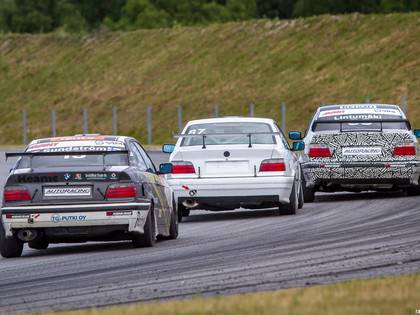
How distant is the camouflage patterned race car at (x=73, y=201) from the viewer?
1162cm

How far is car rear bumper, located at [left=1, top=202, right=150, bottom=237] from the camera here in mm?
A: 11594

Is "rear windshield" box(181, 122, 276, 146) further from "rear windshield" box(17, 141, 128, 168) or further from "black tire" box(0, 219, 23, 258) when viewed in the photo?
"black tire" box(0, 219, 23, 258)

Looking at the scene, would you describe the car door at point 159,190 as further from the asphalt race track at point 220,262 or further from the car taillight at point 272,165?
the car taillight at point 272,165

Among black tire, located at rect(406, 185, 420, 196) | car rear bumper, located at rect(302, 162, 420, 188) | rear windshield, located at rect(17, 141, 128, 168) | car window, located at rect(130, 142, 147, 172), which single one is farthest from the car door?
black tire, located at rect(406, 185, 420, 196)

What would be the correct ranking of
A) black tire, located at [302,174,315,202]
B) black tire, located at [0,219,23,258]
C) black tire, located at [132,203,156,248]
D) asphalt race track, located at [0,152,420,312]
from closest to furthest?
asphalt race track, located at [0,152,420,312]
black tire, located at [0,219,23,258]
black tire, located at [132,203,156,248]
black tire, located at [302,174,315,202]

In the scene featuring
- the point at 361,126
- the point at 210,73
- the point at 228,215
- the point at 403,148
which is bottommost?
the point at 228,215

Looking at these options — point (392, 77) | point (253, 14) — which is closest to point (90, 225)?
point (392, 77)

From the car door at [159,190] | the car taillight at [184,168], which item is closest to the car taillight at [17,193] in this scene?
the car door at [159,190]

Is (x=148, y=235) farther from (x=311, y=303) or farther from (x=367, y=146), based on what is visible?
(x=367, y=146)

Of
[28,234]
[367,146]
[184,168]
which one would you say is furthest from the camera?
[367,146]

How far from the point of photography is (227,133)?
15.9 m

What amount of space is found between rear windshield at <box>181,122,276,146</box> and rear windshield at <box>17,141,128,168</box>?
145 inches

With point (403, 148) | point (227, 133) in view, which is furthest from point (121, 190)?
point (403, 148)

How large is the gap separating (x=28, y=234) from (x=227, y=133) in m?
4.86
